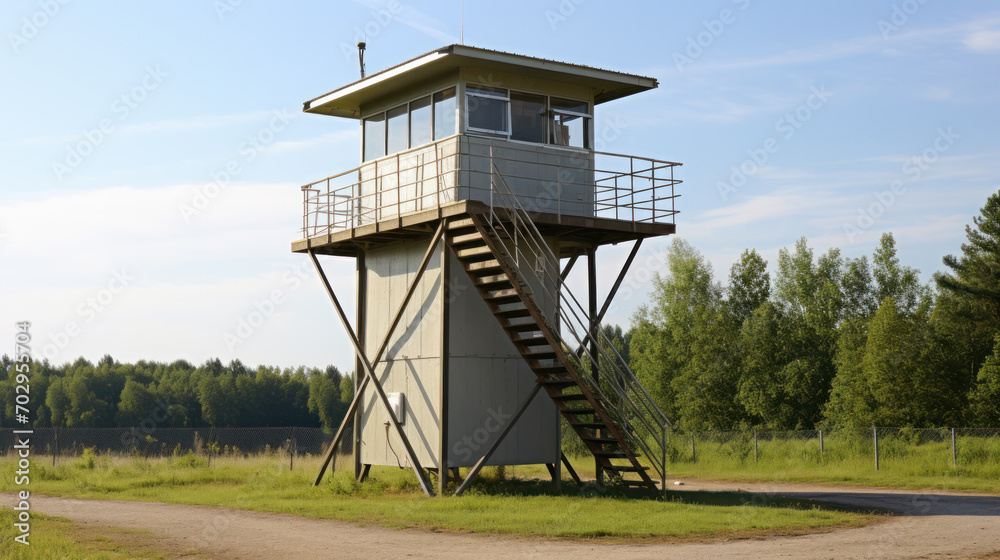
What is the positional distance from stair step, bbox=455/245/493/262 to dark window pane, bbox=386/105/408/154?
3.65 metres

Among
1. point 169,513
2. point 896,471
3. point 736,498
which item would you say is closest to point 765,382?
point 896,471

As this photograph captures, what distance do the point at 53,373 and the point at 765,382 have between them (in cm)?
8586

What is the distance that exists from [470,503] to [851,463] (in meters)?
15.8

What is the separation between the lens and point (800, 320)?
61125 millimetres

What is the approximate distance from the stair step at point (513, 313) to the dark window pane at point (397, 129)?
499 cm

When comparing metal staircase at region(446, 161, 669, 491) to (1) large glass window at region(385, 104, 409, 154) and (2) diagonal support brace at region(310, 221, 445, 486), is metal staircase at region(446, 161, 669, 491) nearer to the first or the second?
(2) diagonal support brace at region(310, 221, 445, 486)

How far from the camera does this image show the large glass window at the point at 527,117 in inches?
830

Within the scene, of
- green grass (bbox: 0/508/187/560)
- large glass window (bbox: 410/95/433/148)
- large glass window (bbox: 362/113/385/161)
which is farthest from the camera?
large glass window (bbox: 362/113/385/161)

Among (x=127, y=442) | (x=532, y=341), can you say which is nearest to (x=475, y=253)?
(x=532, y=341)

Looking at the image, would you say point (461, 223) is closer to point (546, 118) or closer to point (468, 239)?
point (468, 239)

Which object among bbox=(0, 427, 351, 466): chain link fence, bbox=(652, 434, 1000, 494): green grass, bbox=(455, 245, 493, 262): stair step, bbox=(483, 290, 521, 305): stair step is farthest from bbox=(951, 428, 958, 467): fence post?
Answer: bbox=(0, 427, 351, 466): chain link fence

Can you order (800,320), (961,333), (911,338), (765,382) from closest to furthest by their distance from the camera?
1. (911,338)
2. (961,333)
3. (765,382)
4. (800,320)

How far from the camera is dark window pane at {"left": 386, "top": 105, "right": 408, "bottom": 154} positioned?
72.3 feet

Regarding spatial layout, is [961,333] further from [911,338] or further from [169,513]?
[169,513]
